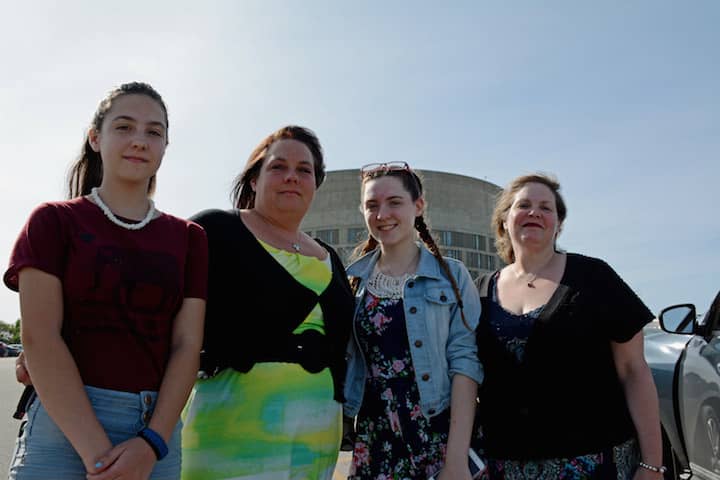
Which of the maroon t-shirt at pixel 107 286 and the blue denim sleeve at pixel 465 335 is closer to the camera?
the maroon t-shirt at pixel 107 286

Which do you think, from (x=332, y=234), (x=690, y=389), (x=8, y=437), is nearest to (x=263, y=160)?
(x=690, y=389)

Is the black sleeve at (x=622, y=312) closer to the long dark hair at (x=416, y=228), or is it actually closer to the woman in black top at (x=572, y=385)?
the woman in black top at (x=572, y=385)

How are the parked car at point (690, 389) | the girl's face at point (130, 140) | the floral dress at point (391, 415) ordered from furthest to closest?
1. the parked car at point (690, 389)
2. the floral dress at point (391, 415)
3. the girl's face at point (130, 140)

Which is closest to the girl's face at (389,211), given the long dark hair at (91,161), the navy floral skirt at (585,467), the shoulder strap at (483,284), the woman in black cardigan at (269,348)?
the woman in black cardigan at (269,348)

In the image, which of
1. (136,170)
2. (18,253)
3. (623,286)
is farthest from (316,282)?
(623,286)

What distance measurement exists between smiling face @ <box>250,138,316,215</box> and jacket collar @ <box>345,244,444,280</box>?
54cm

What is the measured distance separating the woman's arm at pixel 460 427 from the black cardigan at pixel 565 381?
21 cm

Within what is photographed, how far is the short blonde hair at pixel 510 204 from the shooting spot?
331 cm

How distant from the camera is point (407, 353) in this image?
9.03ft

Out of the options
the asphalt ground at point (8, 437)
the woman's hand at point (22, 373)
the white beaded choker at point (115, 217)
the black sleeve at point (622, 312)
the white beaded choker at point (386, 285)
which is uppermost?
the white beaded choker at point (115, 217)

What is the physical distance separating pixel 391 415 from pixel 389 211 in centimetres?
101

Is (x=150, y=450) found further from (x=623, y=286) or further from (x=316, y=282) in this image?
(x=623, y=286)

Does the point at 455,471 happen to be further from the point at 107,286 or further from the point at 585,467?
the point at 107,286

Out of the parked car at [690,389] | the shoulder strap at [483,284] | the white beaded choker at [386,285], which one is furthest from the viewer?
the parked car at [690,389]
